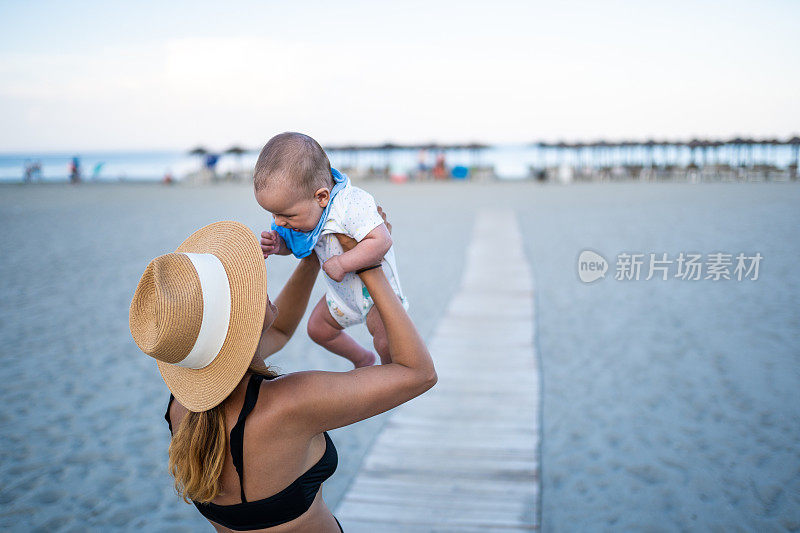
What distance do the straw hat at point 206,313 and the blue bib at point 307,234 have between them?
0.35 m

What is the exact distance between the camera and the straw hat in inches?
52.8

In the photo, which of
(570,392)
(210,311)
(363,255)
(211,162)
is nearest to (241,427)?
(210,311)

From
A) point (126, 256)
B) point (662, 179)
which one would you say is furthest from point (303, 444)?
point (662, 179)

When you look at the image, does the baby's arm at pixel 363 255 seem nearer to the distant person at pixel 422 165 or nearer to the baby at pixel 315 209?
the baby at pixel 315 209

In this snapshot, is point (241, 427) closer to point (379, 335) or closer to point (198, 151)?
point (379, 335)

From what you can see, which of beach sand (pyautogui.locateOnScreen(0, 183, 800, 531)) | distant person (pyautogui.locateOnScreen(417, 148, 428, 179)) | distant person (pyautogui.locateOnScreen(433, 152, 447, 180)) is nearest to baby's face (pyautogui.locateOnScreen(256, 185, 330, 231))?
beach sand (pyautogui.locateOnScreen(0, 183, 800, 531))

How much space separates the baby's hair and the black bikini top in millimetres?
616

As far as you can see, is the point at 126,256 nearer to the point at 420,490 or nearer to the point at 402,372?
the point at 420,490

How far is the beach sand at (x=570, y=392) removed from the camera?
148 inches

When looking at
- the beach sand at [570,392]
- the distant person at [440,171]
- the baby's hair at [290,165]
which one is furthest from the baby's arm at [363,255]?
the distant person at [440,171]

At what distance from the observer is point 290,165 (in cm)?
177

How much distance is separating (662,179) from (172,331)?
135 feet

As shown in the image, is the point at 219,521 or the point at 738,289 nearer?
the point at 219,521

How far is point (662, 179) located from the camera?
3759cm
